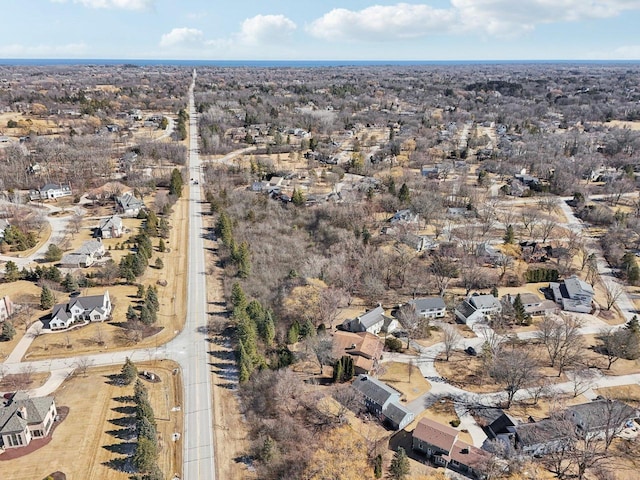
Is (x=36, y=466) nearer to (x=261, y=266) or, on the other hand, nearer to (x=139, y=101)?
(x=261, y=266)

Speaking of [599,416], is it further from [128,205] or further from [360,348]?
[128,205]

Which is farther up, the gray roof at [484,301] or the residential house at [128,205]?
the residential house at [128,205]

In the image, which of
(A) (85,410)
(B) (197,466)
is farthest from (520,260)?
(A) (85,410)

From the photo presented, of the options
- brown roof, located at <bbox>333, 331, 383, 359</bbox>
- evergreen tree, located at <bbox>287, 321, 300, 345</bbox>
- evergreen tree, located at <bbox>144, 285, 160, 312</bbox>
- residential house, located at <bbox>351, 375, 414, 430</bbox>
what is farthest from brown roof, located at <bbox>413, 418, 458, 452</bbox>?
evergreen tree, located at <bbox>144, 285, 160, 312</bbox>

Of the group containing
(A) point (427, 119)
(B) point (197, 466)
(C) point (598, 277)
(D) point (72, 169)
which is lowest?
(B) point (197, 466)

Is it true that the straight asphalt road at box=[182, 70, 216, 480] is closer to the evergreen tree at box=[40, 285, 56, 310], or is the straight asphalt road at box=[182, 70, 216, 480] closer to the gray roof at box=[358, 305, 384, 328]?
the evergreen tree at box=[40, 285, 56, 310]

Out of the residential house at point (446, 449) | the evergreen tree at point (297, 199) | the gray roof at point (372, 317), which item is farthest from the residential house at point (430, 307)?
the evergreen tree at point (297, 199)

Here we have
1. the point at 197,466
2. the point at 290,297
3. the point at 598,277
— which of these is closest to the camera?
the point at 197,466

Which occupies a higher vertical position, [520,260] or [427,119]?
[427,119]

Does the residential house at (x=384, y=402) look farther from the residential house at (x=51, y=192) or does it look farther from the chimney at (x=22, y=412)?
the residential house at (x=51, y=192)
